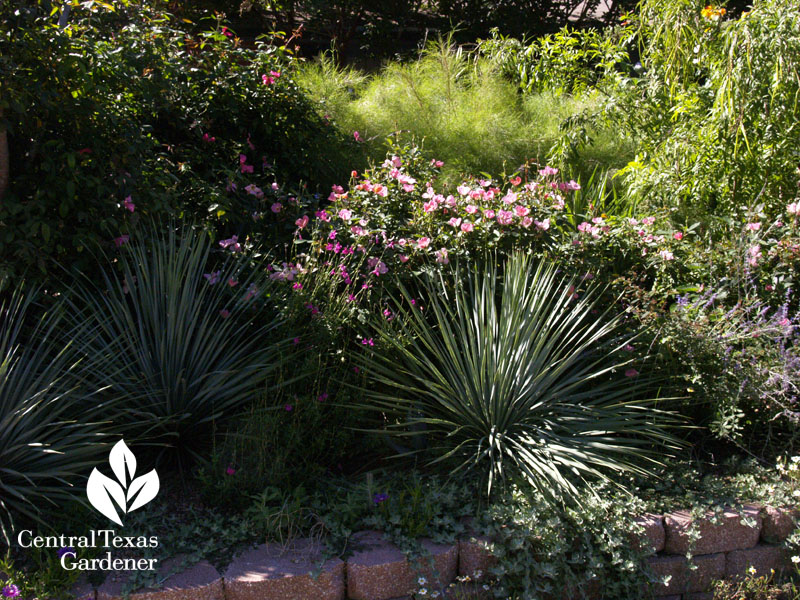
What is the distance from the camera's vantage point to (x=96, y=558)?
2.45 metres

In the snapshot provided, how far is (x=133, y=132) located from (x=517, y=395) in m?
2.25

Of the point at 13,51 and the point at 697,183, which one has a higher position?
the point at 13,51

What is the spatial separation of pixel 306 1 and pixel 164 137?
15.7 ft

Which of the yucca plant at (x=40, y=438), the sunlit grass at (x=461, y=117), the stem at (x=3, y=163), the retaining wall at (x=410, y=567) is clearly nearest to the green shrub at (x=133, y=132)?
the stem at (x=3, y=163)

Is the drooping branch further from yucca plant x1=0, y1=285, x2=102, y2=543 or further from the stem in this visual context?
yucca plant x1=0, y1=285, x2=102, y2=543

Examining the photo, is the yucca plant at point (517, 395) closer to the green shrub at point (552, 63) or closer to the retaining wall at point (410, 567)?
the retaining wall at point (410, 567)

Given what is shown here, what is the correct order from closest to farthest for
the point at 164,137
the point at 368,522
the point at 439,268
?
the point at 368,522, the point at 439,268, the point at 164,137

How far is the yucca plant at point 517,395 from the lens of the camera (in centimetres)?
292

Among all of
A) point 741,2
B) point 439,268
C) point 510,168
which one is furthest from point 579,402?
point 741,2

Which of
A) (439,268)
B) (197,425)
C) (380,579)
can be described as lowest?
(380,579)

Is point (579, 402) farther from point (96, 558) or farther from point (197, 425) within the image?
point (96, 558)

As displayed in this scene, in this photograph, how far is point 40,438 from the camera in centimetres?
265

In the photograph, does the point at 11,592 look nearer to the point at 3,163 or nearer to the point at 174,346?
the point at 174,346

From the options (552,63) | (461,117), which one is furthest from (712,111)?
(461,117)
